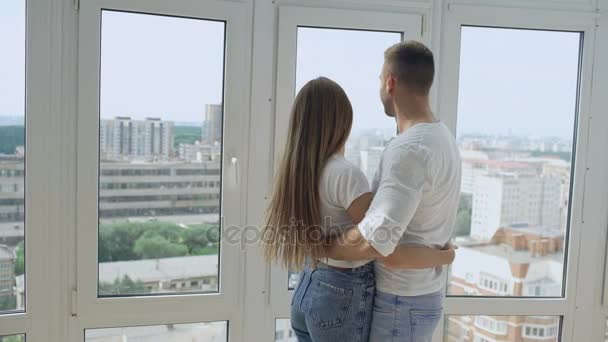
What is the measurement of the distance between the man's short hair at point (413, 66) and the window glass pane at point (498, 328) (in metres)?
1.39

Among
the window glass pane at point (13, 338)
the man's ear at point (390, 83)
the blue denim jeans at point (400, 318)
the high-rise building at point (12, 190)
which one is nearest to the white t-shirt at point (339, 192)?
the blue denim jeans at point (400, 318)

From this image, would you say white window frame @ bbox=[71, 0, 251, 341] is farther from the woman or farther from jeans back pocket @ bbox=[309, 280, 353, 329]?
jeans back pocket @ bbox=[309, 280, 353, 329]

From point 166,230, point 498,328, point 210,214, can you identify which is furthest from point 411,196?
point 498,328

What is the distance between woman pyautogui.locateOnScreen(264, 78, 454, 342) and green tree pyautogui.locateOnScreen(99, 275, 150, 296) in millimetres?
877

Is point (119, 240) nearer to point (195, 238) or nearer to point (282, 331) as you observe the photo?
point (195, 238)

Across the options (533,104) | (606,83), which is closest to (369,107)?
(533,104)

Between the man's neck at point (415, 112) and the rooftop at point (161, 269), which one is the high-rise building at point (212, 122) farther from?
the man's neck at point (415, 112)

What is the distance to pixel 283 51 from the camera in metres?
2.14

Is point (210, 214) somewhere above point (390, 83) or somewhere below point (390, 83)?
below

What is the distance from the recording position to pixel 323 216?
5.01 feet

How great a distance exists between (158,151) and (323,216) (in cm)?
92

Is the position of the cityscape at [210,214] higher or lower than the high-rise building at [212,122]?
lower

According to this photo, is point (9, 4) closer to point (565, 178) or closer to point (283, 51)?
point (283, 51)

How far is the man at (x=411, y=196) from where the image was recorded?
136 centimetres
